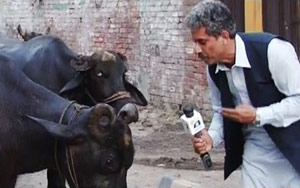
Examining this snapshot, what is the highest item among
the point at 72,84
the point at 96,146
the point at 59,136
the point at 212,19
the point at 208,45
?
the point at 212,19

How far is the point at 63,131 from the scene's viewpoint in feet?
17.7

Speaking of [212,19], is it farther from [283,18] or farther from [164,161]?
[283,18]

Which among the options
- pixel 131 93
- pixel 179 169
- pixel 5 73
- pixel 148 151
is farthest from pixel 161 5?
pixel 5 73

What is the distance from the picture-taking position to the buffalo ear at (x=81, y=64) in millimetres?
7621

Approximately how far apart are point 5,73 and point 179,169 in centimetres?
411

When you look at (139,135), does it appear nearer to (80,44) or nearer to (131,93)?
(131,93)

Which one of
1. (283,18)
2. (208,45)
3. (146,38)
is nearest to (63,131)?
(208,45)

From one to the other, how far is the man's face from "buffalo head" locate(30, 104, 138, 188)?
0.92m

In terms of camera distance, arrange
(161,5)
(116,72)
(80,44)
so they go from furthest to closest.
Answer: (80,44) < (161,5) < (116,72)

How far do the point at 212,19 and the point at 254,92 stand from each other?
498 mm

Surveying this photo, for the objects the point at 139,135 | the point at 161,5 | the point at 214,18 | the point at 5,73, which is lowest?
the point at 139,135

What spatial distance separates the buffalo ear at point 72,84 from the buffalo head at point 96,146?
1895mm

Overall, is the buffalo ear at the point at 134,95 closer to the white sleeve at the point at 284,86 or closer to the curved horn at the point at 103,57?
the curved horn at the point at 103,57

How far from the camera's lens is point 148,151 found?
10.9 m
